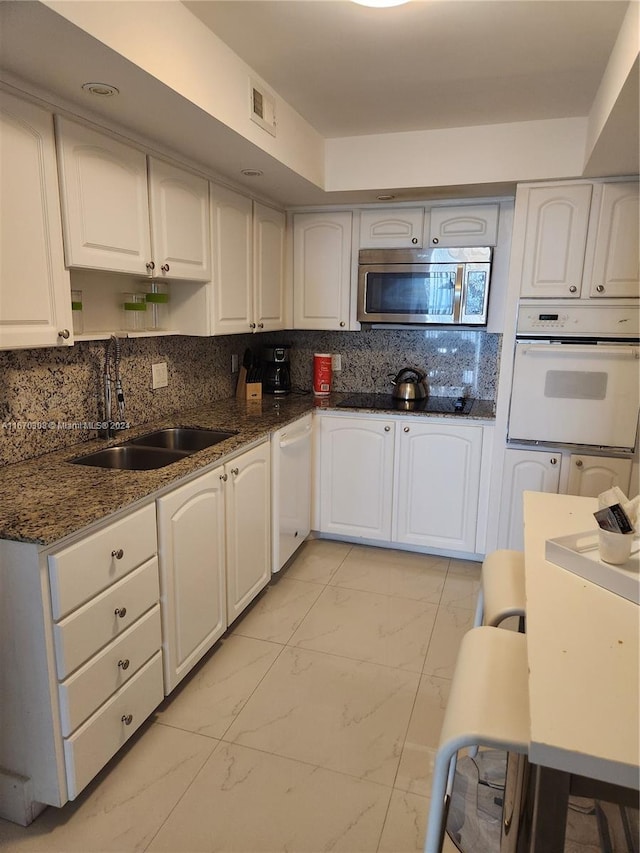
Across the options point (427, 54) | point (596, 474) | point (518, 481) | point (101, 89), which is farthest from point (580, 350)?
point (101, 89)

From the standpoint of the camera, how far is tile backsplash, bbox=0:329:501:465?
1.94 m

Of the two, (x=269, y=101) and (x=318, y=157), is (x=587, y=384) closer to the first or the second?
(x=318, y=157)

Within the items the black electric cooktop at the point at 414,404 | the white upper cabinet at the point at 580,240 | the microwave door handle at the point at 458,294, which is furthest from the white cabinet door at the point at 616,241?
the black electric cooktop at the point at 414,404

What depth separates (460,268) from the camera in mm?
2992

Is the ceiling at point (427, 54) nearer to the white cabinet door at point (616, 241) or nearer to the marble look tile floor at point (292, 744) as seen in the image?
the white cabinet door at point (616, 241)

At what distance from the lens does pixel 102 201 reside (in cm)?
186

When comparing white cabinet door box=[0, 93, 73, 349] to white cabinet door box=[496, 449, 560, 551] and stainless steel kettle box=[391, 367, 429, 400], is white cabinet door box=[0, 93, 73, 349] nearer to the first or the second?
stainless steel kettle box=[391, 367, 429, 400]

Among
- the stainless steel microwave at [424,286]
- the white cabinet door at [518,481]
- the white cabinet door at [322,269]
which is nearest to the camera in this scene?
the white cabinet door at [518,481]

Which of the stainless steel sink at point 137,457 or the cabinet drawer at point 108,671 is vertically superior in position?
the stainless steel sink at point 137,457

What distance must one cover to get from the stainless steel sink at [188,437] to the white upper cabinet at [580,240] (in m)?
1.69

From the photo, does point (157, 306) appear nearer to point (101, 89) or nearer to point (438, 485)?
point (101, 89)

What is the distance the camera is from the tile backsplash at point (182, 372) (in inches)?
76.5

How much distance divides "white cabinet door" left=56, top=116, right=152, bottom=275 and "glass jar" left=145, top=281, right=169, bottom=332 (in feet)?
1.27

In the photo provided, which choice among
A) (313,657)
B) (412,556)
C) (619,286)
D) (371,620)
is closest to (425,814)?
(313,657)
